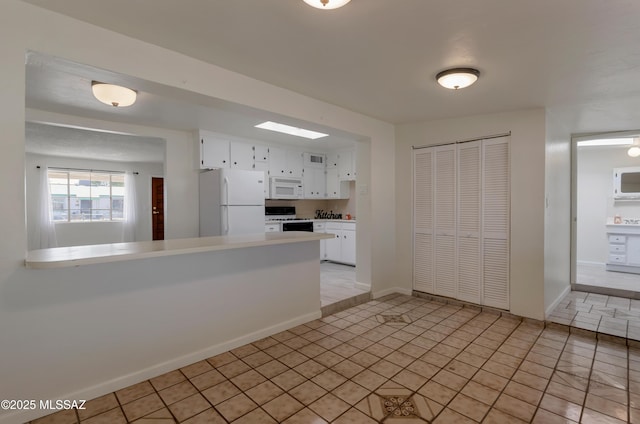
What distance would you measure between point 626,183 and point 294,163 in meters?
5.98

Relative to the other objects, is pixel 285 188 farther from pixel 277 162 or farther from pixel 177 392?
pixel 177 392

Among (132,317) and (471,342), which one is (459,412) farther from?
(132,317)

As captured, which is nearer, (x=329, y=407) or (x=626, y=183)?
(x=329, y=407)

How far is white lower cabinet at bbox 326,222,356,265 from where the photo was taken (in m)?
5.82

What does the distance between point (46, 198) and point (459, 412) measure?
810 centimetres

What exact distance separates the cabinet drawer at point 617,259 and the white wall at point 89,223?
383 inches

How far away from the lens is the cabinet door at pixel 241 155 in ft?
16.6

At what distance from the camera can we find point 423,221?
425 cm

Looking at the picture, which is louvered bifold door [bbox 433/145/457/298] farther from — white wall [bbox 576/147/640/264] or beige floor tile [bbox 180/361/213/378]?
white wall [bbox 576/147/640/264]

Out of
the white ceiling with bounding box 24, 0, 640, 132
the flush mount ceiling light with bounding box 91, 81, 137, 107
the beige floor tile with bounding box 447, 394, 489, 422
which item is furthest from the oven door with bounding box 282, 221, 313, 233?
the beige floor tile with bounding box 447, 394, 489, 422

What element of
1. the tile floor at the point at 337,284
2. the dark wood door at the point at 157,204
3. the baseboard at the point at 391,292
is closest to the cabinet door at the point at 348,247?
the tile floor at the point at 337,284

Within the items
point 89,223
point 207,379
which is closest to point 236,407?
point 207,379

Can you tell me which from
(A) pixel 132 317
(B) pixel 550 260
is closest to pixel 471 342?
(B) pixel 550 260

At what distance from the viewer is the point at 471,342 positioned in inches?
114
